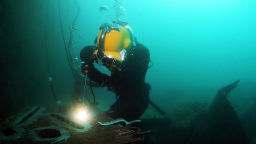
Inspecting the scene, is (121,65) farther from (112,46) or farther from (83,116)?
(83,116)

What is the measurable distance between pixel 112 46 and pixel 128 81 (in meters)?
0.90

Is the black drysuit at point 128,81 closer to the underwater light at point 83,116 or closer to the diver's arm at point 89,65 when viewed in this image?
the diver's arm at point 89,65

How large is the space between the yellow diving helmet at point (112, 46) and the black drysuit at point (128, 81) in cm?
20

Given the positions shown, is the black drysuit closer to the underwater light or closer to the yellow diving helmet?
the yellow diving helmet

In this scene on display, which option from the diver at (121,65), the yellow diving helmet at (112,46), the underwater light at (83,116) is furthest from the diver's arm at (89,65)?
the underwater light at (83,116)

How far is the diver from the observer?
2648 mm

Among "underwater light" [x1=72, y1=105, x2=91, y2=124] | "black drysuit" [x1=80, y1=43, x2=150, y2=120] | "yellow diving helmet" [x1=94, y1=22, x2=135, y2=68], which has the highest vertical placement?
"yellow diving helmet" [x1=94, y1=22, x2=135, y2=68]

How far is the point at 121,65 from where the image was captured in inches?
107

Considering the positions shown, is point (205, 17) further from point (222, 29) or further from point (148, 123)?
point (148, 123)

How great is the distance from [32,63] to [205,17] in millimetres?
137578

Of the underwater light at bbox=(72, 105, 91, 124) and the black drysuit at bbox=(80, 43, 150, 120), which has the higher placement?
the black drysuit at bbox=(80, 43, 150, 120)

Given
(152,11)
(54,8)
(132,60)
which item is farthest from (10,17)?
(152,11)

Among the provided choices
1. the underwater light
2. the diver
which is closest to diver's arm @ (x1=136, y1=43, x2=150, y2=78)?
the diver

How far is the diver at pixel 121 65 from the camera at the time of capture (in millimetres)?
2648
